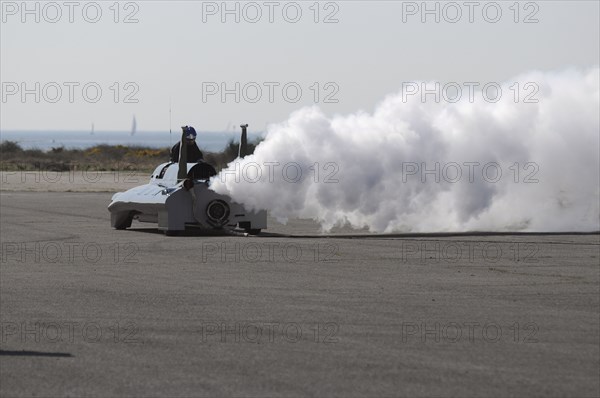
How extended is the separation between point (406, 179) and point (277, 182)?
3.01 meters

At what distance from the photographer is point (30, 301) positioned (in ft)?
52.4

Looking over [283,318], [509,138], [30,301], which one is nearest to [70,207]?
[509,138]

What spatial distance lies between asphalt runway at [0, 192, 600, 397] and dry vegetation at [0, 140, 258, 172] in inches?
2128

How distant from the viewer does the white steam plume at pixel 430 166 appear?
2683 centimetres

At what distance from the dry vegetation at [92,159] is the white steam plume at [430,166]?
158 ft

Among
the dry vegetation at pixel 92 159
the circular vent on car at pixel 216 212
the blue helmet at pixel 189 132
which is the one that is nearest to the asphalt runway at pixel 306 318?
the circular vent on car at pixel 216 212

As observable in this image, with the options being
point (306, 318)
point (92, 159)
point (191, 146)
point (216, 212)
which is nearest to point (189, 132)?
point (191, 146)

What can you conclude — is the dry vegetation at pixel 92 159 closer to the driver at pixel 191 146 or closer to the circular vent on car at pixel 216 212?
the driver at pixel 191 146

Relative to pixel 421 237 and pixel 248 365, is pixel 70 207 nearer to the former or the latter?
pixel 421 237

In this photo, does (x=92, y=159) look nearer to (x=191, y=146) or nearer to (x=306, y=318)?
(x=191, y=146)

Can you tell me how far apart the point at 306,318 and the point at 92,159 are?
330 ft

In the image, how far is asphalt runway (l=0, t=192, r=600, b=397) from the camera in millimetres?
10375

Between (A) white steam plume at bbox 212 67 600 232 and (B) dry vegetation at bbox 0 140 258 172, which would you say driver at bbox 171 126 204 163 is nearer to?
(A) white steam plume at bbox 212 67 600 232

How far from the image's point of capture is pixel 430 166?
1063 inches
